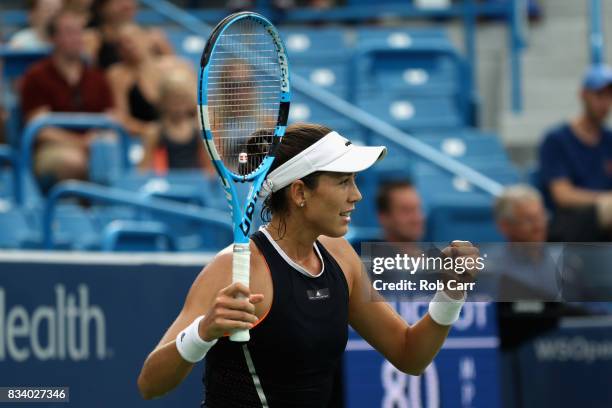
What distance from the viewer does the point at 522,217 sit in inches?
245

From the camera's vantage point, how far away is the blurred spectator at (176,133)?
7.86 meters

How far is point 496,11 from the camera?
1009 cm

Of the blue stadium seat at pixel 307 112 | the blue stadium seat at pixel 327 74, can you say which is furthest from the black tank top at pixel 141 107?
the blue stadium seat at pixel 327 74

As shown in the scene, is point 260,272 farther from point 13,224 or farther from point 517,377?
point 13,224

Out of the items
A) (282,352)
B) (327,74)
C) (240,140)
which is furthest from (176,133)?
(282,352)

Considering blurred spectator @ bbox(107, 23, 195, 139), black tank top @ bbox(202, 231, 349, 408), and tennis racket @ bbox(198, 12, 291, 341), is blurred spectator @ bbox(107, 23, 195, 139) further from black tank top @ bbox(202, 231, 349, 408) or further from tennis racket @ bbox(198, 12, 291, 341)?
black tank top @ bbox(202, 231, 349, 408)

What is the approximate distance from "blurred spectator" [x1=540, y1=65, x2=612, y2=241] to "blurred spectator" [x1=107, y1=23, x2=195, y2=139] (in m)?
2.47

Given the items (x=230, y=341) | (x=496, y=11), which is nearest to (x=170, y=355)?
(x=230, y=341)

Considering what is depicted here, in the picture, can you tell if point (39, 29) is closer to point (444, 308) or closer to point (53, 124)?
point (53, 124)

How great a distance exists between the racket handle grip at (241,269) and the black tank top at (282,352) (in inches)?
9.6

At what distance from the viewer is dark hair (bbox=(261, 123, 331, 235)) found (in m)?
3.64

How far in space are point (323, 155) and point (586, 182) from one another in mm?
4052

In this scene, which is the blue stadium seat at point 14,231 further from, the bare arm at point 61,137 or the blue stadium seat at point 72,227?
the bare arm at point 61,137

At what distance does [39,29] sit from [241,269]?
6.03 meters
